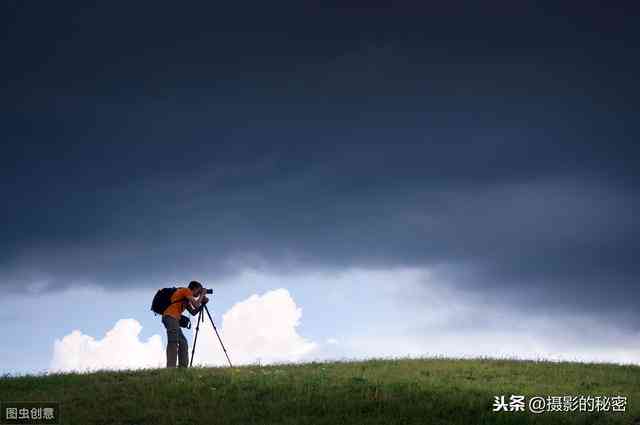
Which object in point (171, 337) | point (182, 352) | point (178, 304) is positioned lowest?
point (182, 352)

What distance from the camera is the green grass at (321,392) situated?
21.9m

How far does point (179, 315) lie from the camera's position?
29141 mm

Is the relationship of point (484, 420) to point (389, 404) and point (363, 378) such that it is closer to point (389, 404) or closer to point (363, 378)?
point (389, 404)

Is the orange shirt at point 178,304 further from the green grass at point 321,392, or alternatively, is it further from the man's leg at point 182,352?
the green grass at point 321,392

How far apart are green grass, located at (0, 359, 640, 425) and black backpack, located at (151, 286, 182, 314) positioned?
2320 millimetres

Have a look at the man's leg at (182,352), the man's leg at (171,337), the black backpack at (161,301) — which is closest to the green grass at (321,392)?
the man's leg at (171,337)

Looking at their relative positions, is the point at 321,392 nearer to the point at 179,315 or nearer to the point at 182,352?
the point at 179,315

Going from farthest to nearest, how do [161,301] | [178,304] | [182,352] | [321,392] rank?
[182,352], [178,304], [161,301], [321,392]

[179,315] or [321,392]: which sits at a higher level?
[179,315]

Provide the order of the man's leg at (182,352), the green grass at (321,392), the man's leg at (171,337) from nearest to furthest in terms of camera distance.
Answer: the green grass at (321,392)
the man's leg at (171,337)
the man's leg at (182,352)

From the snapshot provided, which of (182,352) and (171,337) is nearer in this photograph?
(171,337)

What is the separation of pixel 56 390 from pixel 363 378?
10.8 m

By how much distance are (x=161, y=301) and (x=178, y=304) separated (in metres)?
0.66

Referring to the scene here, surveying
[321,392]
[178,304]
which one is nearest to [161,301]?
[178,304]
